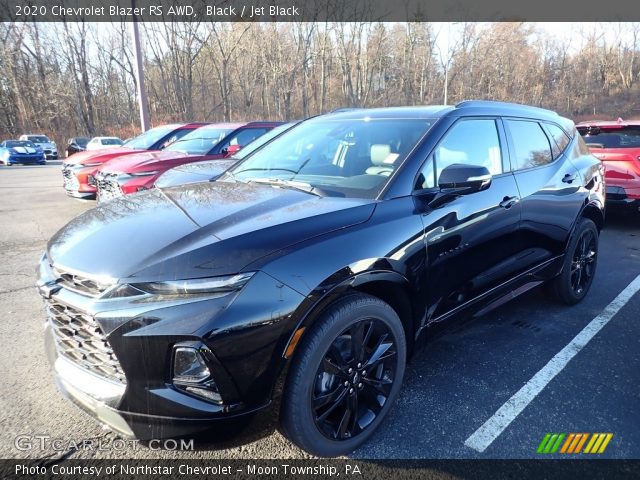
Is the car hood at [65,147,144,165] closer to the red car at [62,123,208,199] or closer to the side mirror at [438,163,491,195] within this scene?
the red car at [62,123,208,199]

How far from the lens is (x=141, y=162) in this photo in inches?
281

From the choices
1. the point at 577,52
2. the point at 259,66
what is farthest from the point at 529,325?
the point at 577,52

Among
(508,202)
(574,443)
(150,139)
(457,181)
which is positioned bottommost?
(574,443)

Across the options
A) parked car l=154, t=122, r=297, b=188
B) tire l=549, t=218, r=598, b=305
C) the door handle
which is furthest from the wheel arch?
parked car l=154, t=122, r=297, b=188

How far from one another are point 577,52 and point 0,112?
70425mm

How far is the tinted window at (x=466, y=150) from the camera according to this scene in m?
2.69

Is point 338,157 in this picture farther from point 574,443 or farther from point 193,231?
point 574,443

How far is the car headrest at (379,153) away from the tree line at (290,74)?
126 feet

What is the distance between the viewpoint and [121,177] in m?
6.66

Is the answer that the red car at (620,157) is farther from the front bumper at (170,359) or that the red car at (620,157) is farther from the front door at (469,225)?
the front bumper at (170,359)

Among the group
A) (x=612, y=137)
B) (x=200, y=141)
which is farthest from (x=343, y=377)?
(x=200, y=141)

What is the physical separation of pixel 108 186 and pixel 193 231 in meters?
5.50

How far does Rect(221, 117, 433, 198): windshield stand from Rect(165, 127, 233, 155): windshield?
4.94 meters

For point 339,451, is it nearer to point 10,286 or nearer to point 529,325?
point 529,325
